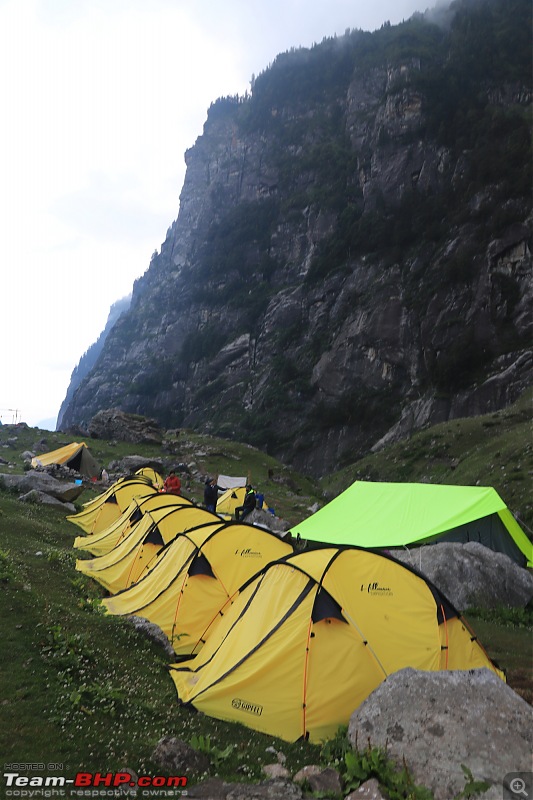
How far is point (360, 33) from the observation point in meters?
128

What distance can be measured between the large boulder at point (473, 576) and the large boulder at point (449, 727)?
7.68 meters

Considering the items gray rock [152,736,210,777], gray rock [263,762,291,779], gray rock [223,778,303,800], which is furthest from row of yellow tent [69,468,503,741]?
gray rock [223,778,303,800]

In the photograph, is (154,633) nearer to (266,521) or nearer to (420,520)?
(420,520)

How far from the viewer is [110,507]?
23.5 metres

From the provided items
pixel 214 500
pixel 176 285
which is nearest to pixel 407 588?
pixel 214 500

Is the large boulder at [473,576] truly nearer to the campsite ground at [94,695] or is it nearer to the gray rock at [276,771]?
the campsite ground at [94,695]

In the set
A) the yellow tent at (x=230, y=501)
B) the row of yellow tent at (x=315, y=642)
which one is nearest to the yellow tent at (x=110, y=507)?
the yellow tent at (x=230, y=501)

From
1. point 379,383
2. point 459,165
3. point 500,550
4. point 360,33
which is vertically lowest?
point 500,550

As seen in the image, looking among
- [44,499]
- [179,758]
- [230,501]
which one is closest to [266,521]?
[230,501]

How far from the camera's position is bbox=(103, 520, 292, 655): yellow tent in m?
10.7

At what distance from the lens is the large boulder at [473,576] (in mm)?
13516

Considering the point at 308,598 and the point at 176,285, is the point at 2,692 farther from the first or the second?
the point at 176,285

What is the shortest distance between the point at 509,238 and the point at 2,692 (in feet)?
235

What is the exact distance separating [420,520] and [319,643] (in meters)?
11.6
